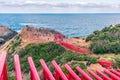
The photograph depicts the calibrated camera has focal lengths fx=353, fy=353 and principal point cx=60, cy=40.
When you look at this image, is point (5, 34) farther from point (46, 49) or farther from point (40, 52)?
point (46, 49)

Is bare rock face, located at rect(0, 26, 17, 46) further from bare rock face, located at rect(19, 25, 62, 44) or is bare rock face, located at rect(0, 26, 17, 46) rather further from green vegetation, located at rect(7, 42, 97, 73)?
green vegetation, located at rect(7, 42, 97, 73)

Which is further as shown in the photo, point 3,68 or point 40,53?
point 40,53

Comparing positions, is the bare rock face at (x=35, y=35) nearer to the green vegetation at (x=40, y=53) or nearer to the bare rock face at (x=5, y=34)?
the green vegetation at (x=40, y=53)

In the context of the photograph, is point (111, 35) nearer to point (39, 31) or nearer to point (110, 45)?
point (110, 45)

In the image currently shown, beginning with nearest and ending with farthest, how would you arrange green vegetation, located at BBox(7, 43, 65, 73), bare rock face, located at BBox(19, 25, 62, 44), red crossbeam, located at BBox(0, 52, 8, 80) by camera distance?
red crossbeam, located at BBox(0, 52, 8, 80) → green vegetation, located at BBox(7, 43, 65, 73) → bare rock face, located at BBox(19, 25, 62, 44)

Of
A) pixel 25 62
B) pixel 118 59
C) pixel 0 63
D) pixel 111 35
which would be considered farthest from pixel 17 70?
pixel 111 35

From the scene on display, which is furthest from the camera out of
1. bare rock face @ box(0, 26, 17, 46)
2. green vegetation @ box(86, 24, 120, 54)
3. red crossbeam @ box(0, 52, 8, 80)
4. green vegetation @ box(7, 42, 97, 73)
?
bare rock face @ box(0, 26, 17, 46)

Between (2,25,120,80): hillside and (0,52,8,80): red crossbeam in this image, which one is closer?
(0,52,8,80): red crossbeam

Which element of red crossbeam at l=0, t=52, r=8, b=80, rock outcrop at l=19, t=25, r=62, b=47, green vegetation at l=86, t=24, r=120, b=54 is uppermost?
red crossbeam at l=0, t=52, r=8, b=80

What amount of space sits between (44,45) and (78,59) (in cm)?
1306

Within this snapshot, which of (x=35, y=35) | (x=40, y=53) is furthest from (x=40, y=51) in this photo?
(x=35, y=35)

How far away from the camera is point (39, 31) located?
53062 millimetres

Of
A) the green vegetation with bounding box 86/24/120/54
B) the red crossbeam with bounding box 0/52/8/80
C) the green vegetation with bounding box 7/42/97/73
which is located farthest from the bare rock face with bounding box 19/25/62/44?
the red crossbeam with bounding box 0/52/8/80

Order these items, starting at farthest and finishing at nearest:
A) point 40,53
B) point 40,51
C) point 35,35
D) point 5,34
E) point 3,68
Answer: point 5,34 < point 35,35 < point 40,51 < point 40,53 < point 3,68
